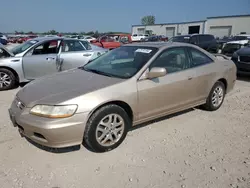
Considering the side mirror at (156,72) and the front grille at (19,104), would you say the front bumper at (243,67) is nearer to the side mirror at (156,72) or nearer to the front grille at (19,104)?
the side mirror at (156,72)

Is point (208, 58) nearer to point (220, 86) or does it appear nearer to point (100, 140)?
point (220, 86)

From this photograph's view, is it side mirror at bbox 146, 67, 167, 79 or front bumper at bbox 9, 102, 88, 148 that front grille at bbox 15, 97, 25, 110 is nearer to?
front bumper at bbox 9, 102, 88, 148

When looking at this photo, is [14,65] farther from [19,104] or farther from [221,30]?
[221,30]

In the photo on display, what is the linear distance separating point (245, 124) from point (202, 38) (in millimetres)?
11825

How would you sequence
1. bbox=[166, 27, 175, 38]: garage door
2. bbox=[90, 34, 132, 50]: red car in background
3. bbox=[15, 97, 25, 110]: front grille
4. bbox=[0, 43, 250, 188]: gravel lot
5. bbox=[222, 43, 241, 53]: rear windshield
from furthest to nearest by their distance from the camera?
bbox=[166, 27, 175, 38]: garage door → bbox=[90, 34, 132, 50]: red car in background → bbox=[222, 43, 241, 53]: rear windshield → bbox=[15, 97, 25, 110]: front grille → bbox=[0, 43, 250, 188]: gravel lot

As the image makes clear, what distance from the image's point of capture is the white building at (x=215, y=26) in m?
45.7

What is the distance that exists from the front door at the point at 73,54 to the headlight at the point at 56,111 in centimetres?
415

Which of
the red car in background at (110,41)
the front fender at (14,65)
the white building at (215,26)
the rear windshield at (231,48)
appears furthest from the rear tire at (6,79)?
the white building at (215,26)

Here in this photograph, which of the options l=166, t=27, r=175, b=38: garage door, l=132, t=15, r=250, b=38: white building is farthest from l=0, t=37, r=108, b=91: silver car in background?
l=166, t=27, r=175, b=38: garage door

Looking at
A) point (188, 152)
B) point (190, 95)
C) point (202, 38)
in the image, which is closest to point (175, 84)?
point (190, 95)

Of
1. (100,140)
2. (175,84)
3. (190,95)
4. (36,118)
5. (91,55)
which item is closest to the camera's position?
(36,118)

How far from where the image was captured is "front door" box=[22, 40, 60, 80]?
20.1ft

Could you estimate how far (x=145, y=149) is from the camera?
3092 mm

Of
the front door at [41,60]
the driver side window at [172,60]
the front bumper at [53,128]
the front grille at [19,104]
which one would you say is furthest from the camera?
the front door at [41,60]
